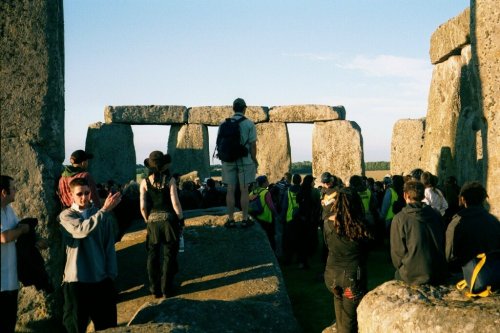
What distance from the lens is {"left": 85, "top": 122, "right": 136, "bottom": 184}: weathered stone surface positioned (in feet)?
66.1

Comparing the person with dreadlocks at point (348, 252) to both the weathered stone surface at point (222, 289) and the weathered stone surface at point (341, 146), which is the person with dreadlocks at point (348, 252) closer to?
the weathered stone surface at point (222, 289)

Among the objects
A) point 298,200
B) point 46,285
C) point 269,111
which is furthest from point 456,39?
point 46,285

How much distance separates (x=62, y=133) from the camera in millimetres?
6852

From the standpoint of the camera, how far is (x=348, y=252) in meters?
5.30

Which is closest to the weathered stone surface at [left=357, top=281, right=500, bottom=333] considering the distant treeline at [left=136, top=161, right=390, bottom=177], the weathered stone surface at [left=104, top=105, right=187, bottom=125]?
the weathered stone surface at [left=104, top=105, right=187, bottom=125]

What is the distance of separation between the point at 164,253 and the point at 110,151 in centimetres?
1392

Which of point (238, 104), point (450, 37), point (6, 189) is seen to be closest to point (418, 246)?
point (6, 189)

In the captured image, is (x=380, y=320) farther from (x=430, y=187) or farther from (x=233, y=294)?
(x=430, y=187)

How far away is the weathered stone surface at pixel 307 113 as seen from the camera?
20.7 meters

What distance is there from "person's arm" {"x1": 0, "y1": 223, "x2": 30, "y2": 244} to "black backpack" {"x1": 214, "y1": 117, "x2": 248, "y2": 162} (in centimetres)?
364

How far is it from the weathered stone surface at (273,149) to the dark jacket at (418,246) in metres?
15.7

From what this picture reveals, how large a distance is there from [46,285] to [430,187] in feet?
15.1

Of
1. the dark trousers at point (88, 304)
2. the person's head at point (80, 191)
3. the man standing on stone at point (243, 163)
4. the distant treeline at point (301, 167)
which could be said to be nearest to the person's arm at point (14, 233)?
the person's head at point (80, 191)

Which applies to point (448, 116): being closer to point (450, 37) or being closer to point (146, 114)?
point (450, 37)
